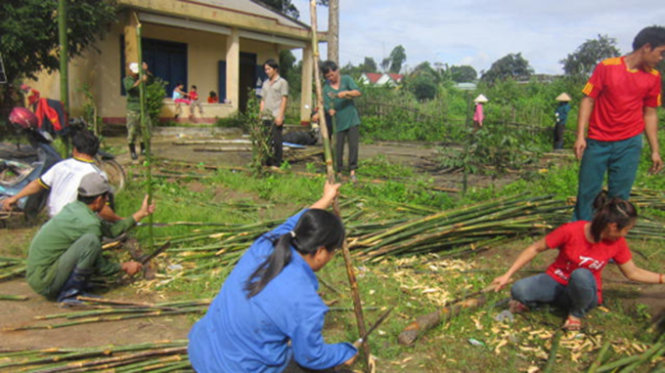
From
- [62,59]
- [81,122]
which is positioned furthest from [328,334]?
[81,122]

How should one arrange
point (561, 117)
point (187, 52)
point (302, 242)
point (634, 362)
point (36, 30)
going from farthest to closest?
1. point (187, 52)
2. point (561, 117)
3. point (36, 30)
4. point (634, 362)
5. point (302, 242)

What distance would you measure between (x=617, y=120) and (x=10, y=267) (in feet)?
17.3

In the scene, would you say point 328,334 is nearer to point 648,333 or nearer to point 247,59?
point 648,333

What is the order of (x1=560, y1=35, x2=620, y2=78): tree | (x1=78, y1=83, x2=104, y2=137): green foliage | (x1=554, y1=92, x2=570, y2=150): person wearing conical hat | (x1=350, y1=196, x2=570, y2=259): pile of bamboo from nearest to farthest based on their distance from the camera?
(x1=350, y1=196, x2=570, y2=259): pile of bamboo, (x1=78, y1=83, x2=104, y2=137): green foliage, (x1=554, y1=92, x2=570, y2=150): person wearing conical hat, (x1=560, y1=35, x2=620, y2=78): tree

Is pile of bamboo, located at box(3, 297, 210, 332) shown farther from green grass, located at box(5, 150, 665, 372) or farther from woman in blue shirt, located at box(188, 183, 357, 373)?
woman in blue shirt, located at box(188, 183, 357, 373)

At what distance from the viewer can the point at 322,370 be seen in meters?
2.18

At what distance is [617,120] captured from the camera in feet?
13.2

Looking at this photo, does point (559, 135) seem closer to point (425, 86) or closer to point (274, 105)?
point (274, 105)

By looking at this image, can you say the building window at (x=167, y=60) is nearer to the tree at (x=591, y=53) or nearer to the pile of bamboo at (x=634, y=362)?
the pile of bamboo at (x=634, y=362)

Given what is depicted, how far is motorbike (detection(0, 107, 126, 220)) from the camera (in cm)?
502

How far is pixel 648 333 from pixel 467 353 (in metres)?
1.26

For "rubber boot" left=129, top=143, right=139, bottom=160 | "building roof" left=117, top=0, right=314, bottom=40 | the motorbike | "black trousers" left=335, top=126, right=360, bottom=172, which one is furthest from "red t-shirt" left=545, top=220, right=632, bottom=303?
"building roof" left=117, top=0, right=314, bottom=40

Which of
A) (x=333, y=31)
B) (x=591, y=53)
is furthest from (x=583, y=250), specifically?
(x=591, y=53)

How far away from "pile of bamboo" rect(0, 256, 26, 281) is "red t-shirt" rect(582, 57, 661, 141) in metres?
5.02
